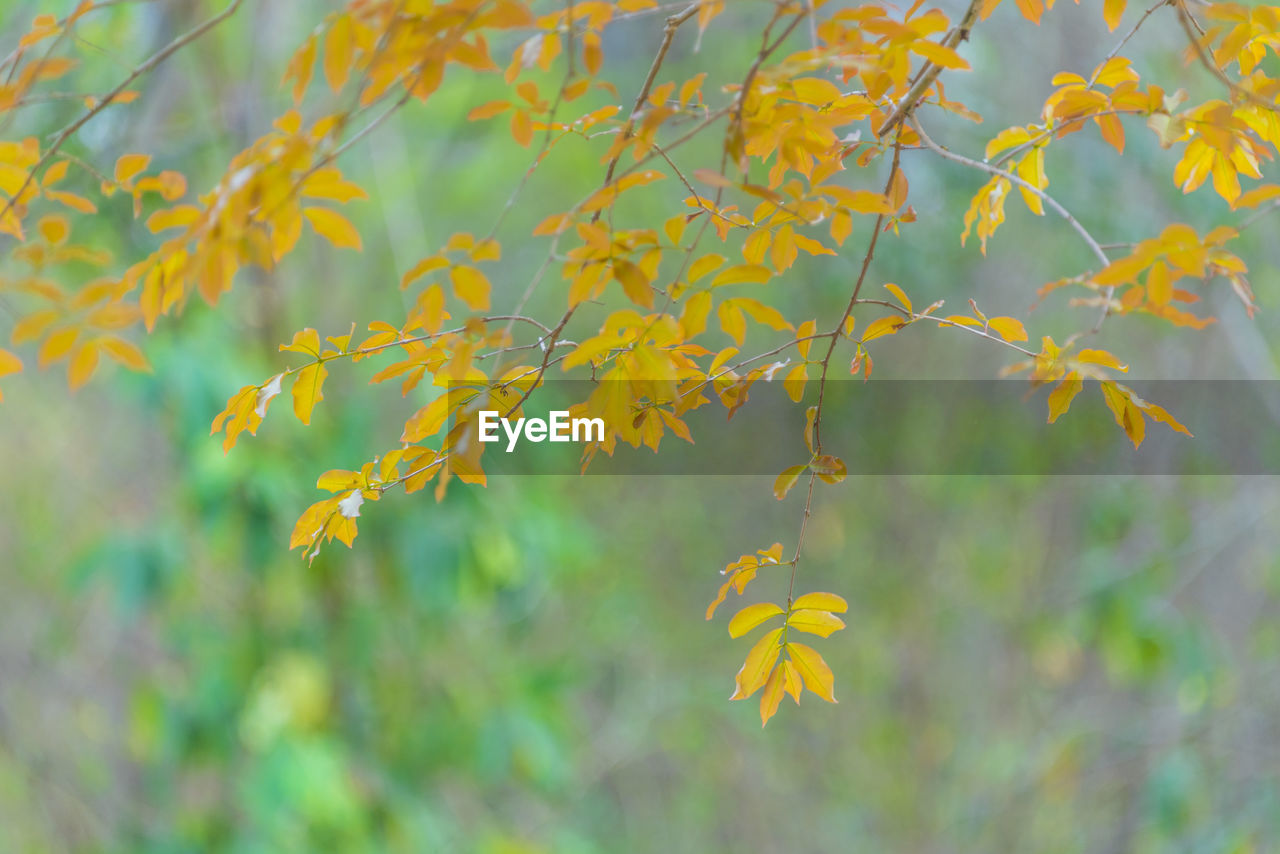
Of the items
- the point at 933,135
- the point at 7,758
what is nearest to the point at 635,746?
the point at 7,758

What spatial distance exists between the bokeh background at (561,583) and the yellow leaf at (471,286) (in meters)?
0.86

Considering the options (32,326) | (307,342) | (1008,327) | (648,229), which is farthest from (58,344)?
(1008,327)

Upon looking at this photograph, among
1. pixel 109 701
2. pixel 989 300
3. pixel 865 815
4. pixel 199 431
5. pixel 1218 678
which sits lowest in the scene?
pixel 865 815

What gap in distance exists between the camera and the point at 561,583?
3268mm

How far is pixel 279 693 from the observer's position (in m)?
1.93

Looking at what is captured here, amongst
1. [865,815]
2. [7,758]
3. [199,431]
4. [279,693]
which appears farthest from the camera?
[865,815]

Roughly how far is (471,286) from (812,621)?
32cm

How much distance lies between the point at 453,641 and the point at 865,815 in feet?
4.93

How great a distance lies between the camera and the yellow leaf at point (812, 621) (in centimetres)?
72

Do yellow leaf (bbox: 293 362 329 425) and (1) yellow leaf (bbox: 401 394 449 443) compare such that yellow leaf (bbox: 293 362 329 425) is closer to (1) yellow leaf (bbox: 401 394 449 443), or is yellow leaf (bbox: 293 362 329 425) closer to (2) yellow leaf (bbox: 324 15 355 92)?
(1) yellow leaf (bbox: 401 394 449 443)

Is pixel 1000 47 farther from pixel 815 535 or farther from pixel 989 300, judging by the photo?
pixel 815 535

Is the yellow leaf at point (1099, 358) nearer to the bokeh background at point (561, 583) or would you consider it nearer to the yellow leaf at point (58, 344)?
the yellow leaf at point (58, 344)

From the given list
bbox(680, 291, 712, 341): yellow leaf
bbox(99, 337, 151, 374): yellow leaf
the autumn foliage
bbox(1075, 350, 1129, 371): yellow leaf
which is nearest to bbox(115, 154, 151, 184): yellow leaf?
the autumn foliage

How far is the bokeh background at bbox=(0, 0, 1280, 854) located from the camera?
192cm
